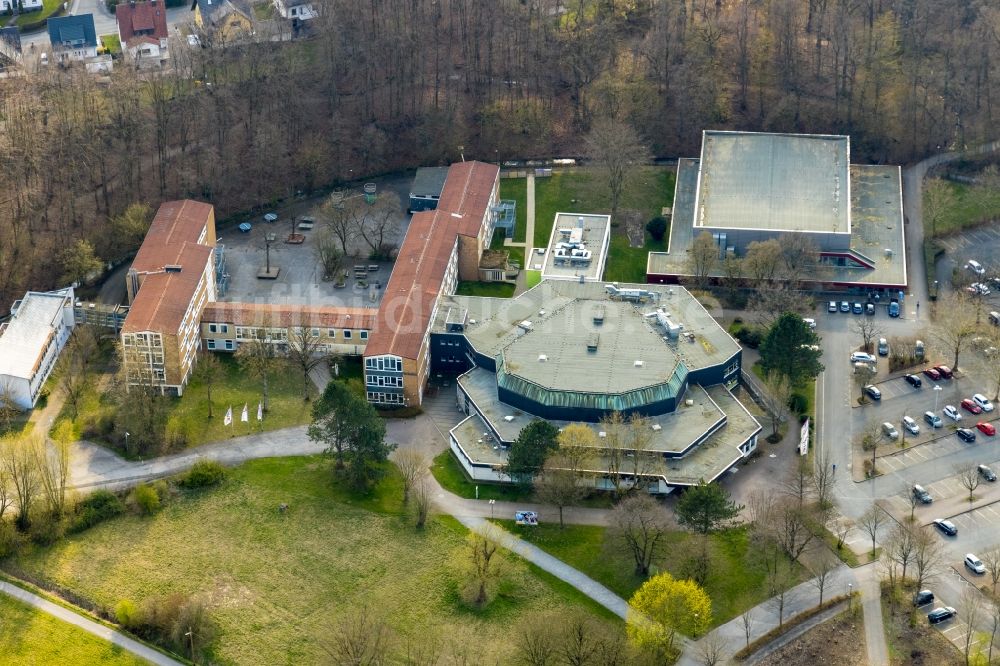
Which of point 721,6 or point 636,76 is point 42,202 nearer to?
point 636,76

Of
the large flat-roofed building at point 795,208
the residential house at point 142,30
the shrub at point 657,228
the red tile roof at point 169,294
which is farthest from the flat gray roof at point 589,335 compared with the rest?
the residential house at point 142,30

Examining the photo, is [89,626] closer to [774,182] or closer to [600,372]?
[600,372]

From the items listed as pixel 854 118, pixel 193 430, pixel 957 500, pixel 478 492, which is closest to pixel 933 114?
pixel 854 118

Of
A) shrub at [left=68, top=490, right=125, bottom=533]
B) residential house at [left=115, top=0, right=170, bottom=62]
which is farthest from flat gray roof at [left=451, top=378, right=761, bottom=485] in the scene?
residential house at [left=115, top=0, right=170, bottom=62]

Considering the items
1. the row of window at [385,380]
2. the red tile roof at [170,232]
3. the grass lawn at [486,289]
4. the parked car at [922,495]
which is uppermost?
the red tile roof at [170,232]

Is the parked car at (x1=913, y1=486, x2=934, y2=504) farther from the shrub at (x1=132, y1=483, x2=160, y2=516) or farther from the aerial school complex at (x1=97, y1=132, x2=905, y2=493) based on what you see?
the shrub at (x1=132, y1=483, x2=160, y2=516)

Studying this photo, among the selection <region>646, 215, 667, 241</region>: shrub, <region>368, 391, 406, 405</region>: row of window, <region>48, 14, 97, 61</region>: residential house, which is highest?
<region>48, 14, 97, 61</region>: residential house

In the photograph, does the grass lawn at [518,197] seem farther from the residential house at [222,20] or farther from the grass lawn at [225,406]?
the residential house at [222,20]

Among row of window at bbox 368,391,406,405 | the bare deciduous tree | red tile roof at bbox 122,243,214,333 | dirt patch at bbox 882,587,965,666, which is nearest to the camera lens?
dirt patch at bbox 882,587,965,666
